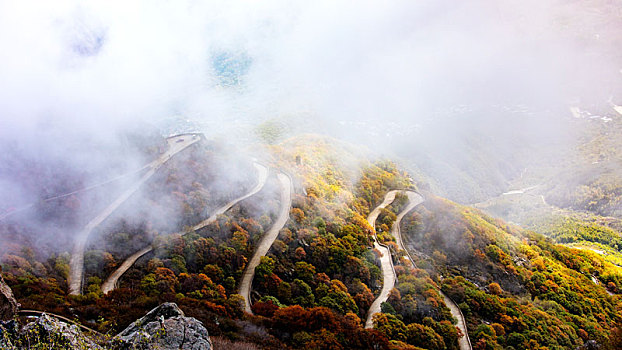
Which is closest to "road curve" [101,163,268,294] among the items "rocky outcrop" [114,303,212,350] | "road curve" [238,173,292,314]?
"road curve" [238,173,292,314]

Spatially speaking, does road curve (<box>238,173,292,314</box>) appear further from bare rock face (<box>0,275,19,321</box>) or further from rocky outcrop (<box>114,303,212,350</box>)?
bare rock face (<box>0,275,19,321</box>)

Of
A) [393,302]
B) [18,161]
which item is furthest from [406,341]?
[18,161]

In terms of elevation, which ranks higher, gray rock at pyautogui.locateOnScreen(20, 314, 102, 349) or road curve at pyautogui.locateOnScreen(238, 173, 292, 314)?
gray rock at pyautogui.locateOnScreen(20, 314, 102, 349)

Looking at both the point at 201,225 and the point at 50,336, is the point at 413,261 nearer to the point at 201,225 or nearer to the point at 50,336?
the point at 201,225

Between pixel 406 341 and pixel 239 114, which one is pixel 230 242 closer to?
pixel 406 341

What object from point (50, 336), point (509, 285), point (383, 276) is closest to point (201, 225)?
point (383, 276)

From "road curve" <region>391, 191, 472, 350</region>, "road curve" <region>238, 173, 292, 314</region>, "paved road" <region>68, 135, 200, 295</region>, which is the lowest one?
"road curve" <region>391, 191, 472, 350</region>

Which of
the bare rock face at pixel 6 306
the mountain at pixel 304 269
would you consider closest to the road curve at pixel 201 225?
the mountain at pixel 304 269

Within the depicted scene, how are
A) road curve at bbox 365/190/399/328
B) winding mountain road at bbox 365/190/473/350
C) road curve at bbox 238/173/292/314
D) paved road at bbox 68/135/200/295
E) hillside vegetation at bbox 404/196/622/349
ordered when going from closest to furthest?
paved road at bbox 68/135/200/295 < road curve at bbox 238/173/292/314 < winding mountain road at bbox 365/190/473/350 < road curve at bbox 365/190/399/328 < hillside vegetation at bbox 404/196/622/349
